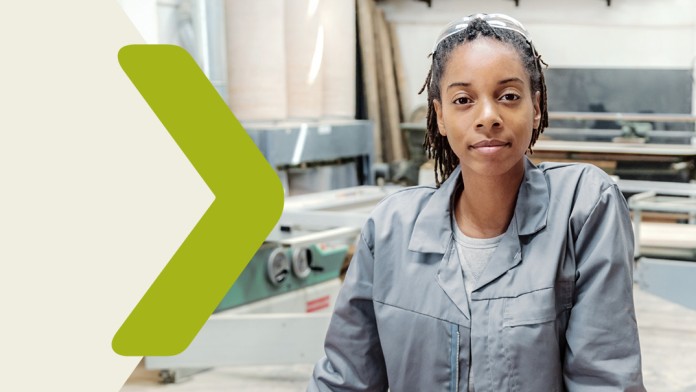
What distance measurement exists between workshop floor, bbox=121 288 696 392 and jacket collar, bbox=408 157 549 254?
2.12 m

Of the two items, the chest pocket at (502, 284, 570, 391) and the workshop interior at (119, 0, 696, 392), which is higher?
the chest pocket at (502, 284, 570, 391)

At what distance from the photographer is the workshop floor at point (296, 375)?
3.06m

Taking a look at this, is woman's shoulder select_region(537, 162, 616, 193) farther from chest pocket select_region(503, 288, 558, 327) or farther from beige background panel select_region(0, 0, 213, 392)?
beige background panel select_region(0, 0, 213, 392)

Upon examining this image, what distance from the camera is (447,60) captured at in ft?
3.34

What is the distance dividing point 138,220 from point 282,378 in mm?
883

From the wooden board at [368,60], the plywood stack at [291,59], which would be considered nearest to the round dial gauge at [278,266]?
→ the plywood stack at [291,59]

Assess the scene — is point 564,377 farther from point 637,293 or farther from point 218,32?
point 637,293

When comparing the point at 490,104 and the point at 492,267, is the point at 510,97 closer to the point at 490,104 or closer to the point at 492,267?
the point at 490,104

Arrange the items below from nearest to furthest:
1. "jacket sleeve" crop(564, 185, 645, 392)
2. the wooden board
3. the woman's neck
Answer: "jacket sleeve" crop(564, 185, 645, 392) → the woman's neck → the wooden board

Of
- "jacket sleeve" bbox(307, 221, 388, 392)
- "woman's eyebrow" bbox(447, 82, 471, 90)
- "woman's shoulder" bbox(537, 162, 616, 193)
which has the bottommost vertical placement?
"jacket sleeve" bbox(307, 221, 388, 392)

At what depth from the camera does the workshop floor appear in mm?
3061

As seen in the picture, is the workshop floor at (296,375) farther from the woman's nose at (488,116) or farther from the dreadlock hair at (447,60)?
the woman's nose at (488,116)

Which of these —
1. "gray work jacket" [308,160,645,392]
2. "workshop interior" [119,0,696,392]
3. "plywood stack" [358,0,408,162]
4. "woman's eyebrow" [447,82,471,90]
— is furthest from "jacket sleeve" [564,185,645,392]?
"plywood stack" [358,0,408,162]

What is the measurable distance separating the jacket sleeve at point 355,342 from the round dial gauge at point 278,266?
2.32m
